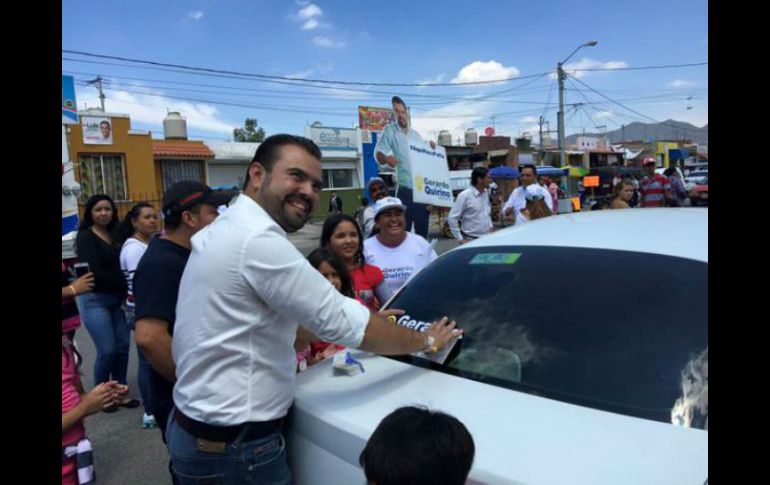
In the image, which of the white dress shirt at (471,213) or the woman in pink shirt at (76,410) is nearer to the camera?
the woman in pink shirt at (76,410)

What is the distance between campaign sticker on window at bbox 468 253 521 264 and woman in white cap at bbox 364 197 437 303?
1.49 metres

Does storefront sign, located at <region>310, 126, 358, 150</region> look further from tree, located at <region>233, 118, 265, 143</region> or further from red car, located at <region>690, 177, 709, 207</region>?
tree, located at <region>233, 118, 265, 143</region>

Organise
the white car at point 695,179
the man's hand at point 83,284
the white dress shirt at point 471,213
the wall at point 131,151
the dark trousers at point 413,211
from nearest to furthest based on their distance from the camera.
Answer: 1. the man's hand at point 83,284
2. the dark trousers at point 413,211
3. the white dress shirt at point 471,213
4. the wall at point 131,151
5. the white car at point 695,179

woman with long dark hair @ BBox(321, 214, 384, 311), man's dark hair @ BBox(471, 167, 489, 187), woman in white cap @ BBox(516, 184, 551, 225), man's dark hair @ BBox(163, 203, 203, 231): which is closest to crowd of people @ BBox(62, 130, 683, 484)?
man's dark hair @ BBox(163, 203, 203, 231)

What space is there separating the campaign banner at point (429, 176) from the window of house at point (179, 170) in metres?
18.7

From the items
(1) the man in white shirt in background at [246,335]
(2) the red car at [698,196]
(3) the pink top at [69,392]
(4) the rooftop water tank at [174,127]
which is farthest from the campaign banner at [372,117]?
(1) the man in white shirt in background at [246,335]

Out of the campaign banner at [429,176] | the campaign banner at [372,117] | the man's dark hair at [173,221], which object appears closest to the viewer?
the man's dark hair at [173,221]

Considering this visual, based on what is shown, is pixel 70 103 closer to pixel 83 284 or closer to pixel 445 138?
pixel 83 284

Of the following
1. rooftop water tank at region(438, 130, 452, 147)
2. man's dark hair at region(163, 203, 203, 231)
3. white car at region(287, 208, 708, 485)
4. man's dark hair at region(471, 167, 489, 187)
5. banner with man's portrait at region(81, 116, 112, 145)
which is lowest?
white car at region(287, 208, 708, 485)

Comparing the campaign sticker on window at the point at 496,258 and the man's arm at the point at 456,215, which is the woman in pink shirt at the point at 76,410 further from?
the man's arm at the point at 456,215

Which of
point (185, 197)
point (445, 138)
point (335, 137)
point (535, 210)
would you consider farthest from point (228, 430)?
point (445, 138)

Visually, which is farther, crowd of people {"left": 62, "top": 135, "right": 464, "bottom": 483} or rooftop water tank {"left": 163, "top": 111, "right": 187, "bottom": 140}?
rooftop water tank {"left": 163, "top": 111, "right": 187, "bottom": 140}

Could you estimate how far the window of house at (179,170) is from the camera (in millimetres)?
22781

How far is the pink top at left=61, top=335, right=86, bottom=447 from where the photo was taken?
226 centimetres
